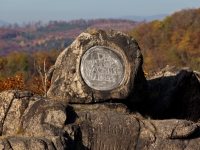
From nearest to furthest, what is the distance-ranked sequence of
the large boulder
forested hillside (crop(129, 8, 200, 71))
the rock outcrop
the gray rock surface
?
1. the rock outcrop
2. the large boulder
3. the gray rock surface
4. forested hillside (crop(129, 8, 200, 71))

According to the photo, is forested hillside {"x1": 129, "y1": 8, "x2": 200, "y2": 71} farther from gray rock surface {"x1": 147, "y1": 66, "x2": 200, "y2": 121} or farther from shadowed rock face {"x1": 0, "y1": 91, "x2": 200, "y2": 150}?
shadowed rock face {"x1": 0, "y1": 91, "x2": 200, "y2": 150}

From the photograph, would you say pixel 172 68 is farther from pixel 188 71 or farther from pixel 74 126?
pixel 74 126

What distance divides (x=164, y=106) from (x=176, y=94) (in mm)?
604

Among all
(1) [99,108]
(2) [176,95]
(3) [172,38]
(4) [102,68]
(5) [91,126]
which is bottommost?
(3) [172,38]

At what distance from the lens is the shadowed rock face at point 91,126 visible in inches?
381

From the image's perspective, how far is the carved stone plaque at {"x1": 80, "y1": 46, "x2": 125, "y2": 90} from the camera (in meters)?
11.1

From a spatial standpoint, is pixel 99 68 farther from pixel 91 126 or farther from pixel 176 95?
pixel 176 95

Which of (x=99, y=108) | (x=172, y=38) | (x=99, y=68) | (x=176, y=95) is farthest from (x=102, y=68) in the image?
(x=172, y=38)

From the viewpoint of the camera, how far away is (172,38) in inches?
3118

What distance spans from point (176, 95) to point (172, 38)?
66683 mm

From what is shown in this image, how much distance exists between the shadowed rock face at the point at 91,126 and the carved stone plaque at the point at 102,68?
36.3 inches

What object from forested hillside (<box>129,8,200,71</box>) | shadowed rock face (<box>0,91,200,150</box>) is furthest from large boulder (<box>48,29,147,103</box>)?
forested hillside (<box>129,8,200,71</box>)

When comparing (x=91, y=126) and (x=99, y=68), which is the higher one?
(x=99, y=68)

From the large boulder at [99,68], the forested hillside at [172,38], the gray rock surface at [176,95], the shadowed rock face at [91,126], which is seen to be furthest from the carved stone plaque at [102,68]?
the forested hillside at [172,38]
